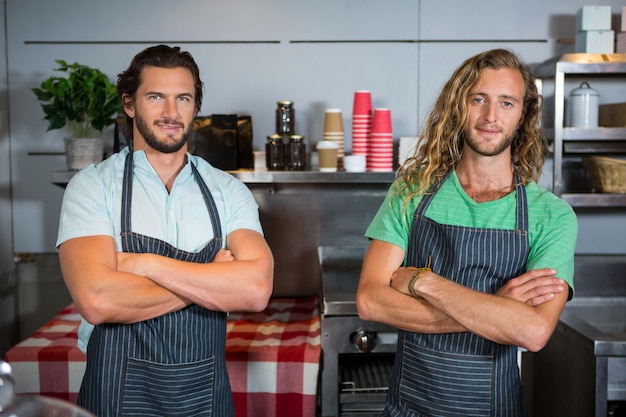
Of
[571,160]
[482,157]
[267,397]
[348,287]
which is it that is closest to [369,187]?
[348,287]

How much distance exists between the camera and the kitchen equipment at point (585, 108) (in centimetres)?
301

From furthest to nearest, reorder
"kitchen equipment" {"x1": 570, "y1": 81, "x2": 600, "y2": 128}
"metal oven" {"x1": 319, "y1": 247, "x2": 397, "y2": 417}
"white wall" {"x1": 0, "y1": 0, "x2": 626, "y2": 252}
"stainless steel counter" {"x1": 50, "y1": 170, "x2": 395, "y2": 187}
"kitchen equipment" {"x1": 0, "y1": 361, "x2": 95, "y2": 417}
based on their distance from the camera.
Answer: "white wall" {"x1": 0, "y1": 0, "x2": 626, "y2": 252} < "kitchen equipment" {"x1": 570, "y1": 81, "x2": 600, "y2": 128} < "stainless steel counter" {"x1": 50, "y1": 170, "x2": 395, "y2": 187} < "metal oven" {"x1": 319, "y1": 247, "x2": 397, "y2": 417} < "kitchen equipment" {"x1": 0, "y1": 361, "x2": 95, "y2": 417}

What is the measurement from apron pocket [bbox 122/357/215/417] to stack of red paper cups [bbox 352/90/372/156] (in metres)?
1.43

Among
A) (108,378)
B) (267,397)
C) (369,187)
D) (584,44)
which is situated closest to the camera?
(108,378)

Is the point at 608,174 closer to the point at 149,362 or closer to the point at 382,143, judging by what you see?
the point at 382,143

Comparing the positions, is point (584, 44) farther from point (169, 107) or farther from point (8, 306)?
point (8, 306)

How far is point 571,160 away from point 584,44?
0.55 m

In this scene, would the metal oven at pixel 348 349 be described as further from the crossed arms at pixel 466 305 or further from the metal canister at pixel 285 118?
the metal canister at pixel 285 118

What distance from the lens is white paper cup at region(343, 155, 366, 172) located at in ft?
9.38

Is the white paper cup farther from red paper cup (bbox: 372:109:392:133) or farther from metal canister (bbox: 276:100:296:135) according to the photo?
metal canister (bbox: 276:100:296:135)

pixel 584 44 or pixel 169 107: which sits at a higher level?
pixel 584 44

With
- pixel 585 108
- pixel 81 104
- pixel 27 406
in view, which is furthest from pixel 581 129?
pixel 27 406

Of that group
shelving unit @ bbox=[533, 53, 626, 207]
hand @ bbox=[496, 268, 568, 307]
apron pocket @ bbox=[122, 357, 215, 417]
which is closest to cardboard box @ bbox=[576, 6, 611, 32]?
shelving unit @ bbox=[533, 53, 626, 207]

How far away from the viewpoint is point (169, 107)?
1797mm
